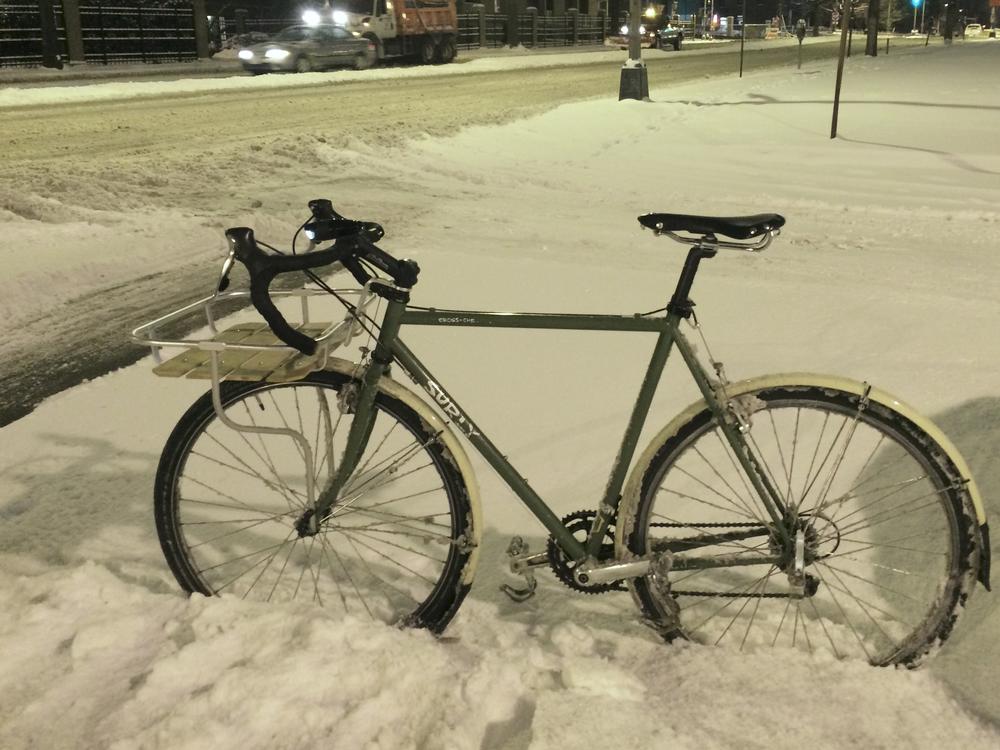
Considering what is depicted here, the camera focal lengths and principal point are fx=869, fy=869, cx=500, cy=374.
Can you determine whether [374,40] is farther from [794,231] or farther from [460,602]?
[460,602]

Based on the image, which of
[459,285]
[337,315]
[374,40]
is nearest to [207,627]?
[337,315]

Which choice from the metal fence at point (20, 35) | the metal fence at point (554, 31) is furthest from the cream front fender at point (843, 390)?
the metal fence at point (554, 31)

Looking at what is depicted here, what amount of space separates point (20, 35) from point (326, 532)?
2755 centimetres

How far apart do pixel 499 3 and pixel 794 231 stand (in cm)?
4517

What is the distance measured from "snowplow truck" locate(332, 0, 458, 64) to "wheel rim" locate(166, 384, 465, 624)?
2417 centimetres

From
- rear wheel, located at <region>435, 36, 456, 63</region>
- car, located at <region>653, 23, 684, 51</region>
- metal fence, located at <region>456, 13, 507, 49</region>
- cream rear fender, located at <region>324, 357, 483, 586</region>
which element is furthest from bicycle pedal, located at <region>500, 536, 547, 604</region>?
car, located at <region>653, 23, 684, 51</region>

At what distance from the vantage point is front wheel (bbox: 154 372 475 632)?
7.89 ft

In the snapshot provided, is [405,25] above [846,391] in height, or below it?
above

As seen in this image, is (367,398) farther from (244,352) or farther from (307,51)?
(307,51)

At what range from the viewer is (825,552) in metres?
2.52

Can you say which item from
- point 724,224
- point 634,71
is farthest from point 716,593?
point 634,71

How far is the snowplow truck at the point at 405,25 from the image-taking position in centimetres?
2517

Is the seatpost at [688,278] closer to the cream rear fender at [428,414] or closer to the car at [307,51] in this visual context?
the cream rear fender at [428,414]

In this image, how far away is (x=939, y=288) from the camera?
5.36 meters
